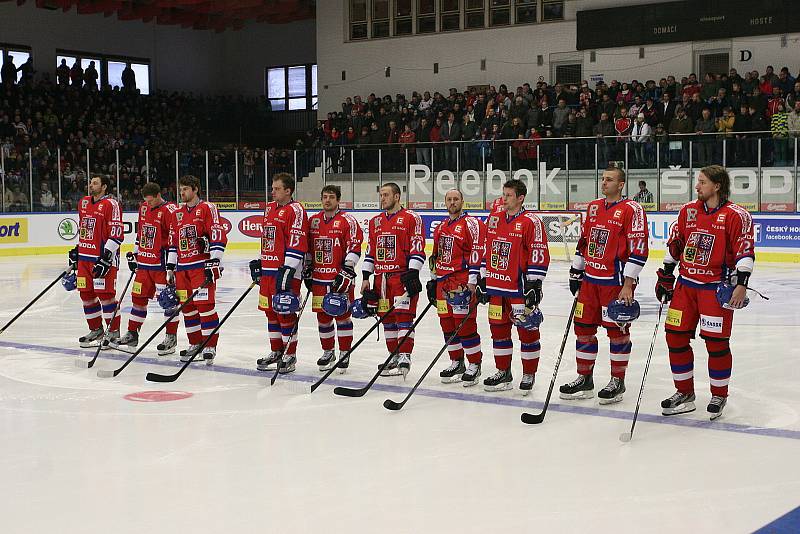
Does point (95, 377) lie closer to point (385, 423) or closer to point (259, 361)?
point (259, 361)

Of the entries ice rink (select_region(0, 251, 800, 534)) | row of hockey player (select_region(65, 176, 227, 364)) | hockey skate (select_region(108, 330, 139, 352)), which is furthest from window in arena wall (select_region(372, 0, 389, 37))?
ice rink (select_region(0, 251, 800, 534))

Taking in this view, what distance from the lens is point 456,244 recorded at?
750 centimetres

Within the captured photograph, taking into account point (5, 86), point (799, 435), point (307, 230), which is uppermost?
point (5, 86)

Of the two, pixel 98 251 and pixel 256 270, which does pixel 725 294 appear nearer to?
pixel 256 270

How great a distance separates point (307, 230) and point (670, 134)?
43.1 feet

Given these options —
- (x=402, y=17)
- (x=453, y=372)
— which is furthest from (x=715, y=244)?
(x=402, y=17)

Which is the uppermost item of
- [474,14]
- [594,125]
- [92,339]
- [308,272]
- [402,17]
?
[402,17]

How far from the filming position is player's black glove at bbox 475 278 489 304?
706 centimetres

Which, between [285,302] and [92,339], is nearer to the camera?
[285,302]

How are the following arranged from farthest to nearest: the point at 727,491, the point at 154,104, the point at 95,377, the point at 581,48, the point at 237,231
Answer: the point at 154,104 < the point at 581,48 < the point at 237,231 < the point at 95,377 < the point at 727,491

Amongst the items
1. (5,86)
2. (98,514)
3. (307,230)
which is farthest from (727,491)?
(5,86)

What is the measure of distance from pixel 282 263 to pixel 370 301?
76 cm

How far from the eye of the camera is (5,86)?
27.2m

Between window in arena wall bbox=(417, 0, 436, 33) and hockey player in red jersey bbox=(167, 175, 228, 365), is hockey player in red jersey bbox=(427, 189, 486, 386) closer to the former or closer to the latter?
hockey player in red jersey bbox=(167, 175, 228, 365)
